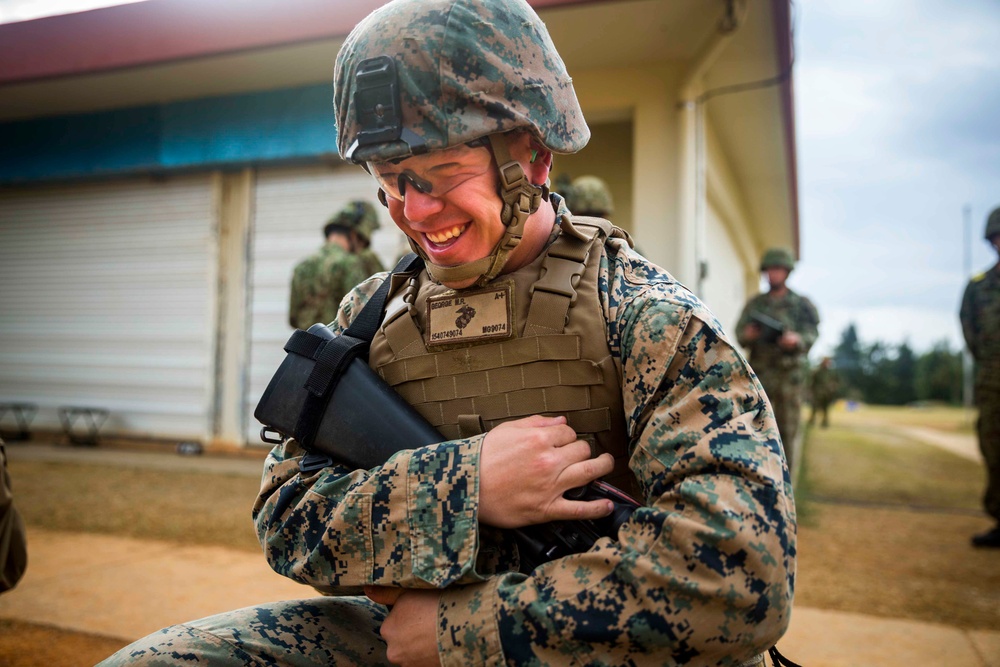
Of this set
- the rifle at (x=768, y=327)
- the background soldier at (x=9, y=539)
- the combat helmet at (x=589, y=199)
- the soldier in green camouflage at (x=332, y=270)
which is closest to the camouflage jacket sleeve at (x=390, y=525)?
the background soldier at (x=9, y=539)

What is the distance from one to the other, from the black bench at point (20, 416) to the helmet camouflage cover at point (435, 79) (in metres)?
9.08

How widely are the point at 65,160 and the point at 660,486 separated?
30.3 ft

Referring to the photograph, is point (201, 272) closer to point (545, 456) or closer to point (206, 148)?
point (206, 148)

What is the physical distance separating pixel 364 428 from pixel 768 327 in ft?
17.6

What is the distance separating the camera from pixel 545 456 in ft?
3.64

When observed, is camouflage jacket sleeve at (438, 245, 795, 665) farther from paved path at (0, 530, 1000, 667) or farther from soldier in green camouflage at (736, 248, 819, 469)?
soldier in green camouflage at (736, 248, 819, 469)

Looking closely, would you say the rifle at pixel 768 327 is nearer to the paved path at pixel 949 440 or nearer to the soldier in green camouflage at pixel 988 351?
the soldier in green camouflage at pixel 988 351

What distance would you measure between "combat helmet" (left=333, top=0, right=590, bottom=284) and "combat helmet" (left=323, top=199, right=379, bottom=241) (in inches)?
181

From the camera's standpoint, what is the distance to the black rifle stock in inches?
44.9

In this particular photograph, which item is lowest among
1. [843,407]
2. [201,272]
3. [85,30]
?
[843,407]

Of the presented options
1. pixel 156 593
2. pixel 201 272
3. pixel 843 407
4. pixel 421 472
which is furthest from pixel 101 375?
pixel 843 407

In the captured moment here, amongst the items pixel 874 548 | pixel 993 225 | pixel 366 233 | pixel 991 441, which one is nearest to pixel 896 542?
pixel 874 548

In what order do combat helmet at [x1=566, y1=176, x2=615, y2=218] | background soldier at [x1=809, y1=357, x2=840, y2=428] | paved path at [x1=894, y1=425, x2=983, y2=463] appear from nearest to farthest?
1. combat helmet at [x1=566, y1=176, x2=615, y2=218]
2. paved path at [x1=894, y1=425, x2=983, y2=463]
3. background soldier at [x1=809, y1=357, x2=840, y2=428]

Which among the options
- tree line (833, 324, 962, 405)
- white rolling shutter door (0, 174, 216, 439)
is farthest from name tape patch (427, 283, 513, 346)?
tree line (833, 324, 962, 405)
